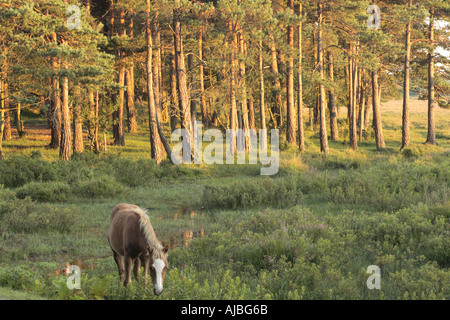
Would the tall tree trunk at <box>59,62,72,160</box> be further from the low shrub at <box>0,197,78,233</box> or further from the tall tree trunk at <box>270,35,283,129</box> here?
the tall tree trunk at <box>270,35,283,129</box>

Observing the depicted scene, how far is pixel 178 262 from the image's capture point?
33.8 feet

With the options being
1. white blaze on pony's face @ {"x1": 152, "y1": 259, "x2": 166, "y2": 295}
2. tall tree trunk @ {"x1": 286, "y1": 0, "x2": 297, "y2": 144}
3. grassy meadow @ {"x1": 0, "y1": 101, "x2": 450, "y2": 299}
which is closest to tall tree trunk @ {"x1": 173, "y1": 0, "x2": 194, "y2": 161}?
grassy meadow @ {"x1": 0, "y1": 101, "x2": 450, "y2": 299}

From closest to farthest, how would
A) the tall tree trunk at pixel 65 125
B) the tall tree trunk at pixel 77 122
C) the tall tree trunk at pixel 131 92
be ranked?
the tall tree trunk at pixel 65 125 < the tall tree trunk at pixel 77 122 < the tall tree trunk at pixel 131 92

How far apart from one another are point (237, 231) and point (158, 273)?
5.68 meters

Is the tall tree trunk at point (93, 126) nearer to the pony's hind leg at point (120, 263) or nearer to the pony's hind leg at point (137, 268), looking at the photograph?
the pony's hind leg at point (120, 263)

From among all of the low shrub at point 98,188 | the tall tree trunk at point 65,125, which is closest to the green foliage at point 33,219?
the low shrub at point 98,188

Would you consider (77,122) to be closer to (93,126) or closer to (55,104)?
(93,126)

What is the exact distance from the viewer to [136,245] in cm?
761

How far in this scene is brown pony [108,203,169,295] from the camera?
6.75 meters

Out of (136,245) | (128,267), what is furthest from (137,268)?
(136,245)

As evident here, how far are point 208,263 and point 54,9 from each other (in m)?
18.2

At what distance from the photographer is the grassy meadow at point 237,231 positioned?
26.0ft
